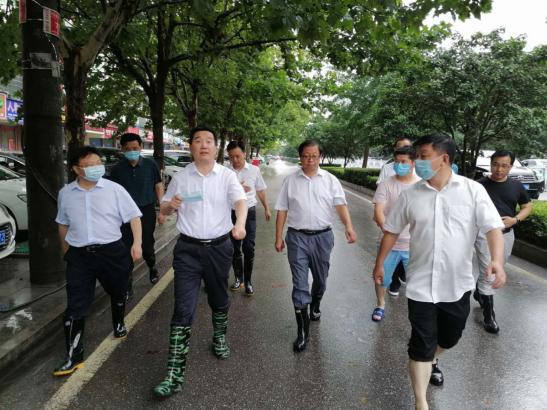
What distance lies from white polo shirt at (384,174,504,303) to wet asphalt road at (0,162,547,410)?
0.90m

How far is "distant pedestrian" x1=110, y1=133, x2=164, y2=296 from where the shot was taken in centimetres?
469

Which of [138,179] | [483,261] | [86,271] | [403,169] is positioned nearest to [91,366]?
[86,271]

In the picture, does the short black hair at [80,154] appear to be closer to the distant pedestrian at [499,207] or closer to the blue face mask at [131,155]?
the blue face mask at [131,155]

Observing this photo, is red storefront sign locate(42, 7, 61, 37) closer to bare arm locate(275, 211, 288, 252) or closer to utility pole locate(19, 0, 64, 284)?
utility pole locate(19, 0, 64, 284)

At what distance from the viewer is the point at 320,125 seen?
1668 inches

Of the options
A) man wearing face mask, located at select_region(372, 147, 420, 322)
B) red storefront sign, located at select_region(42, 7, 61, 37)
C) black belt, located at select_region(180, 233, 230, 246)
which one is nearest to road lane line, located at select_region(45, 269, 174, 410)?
black belt, located at select_region(180, 233, 230, 246)

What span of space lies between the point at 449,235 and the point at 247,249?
2888 millimetres

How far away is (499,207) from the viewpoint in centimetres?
419

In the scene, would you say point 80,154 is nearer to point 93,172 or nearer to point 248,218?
point 93,172

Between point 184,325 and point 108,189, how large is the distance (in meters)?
1.27

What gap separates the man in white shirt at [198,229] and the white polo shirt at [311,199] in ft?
2.51

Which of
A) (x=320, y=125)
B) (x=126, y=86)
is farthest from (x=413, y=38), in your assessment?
(x=320, y=125)

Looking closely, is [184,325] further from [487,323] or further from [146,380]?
[487,323]

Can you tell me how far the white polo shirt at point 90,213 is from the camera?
318 cm
